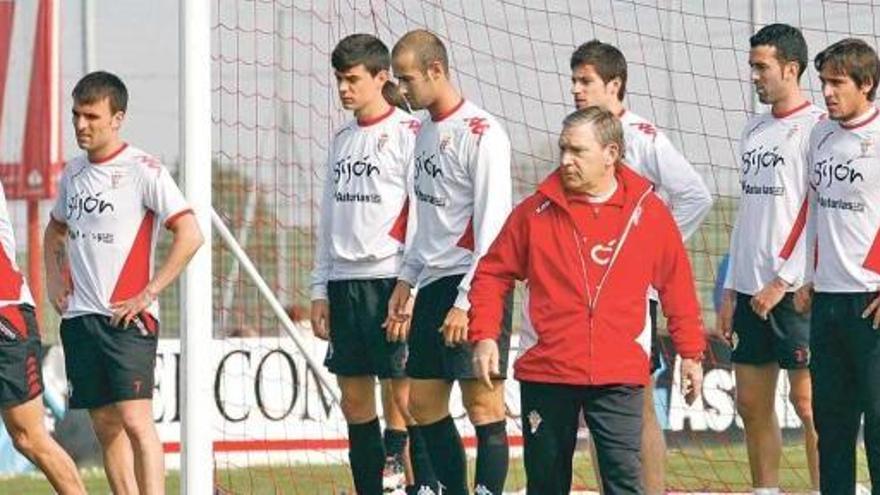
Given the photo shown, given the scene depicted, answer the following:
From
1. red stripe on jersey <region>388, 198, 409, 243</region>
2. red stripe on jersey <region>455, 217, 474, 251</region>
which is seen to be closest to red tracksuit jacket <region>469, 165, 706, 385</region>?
red stripe on jersey <region>455, 217, 474, 251</region>

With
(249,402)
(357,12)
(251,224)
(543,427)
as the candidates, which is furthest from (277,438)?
(543,427)

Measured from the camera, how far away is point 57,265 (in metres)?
12.1

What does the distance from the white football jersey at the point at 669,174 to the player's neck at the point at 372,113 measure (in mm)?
1206

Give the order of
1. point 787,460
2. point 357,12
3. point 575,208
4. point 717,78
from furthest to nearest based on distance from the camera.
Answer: point 787,460, point 717,78, point 357,12, point 575,208

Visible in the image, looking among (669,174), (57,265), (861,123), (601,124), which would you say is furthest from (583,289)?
(57,265)

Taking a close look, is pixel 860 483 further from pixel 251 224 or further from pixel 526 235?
pixel 526 235

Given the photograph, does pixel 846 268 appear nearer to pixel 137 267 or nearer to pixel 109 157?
pixel 137 267

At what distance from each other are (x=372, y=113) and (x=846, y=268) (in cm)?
252

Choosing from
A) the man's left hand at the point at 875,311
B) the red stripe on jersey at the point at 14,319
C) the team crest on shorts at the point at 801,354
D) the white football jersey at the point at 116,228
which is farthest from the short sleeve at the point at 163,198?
the man's left hand at the point at 875,311

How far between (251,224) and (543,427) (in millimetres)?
8866

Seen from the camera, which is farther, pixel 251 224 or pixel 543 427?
pixel 251 224

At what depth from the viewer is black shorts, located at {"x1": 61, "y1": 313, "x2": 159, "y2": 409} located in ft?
38.5

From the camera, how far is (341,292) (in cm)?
1213

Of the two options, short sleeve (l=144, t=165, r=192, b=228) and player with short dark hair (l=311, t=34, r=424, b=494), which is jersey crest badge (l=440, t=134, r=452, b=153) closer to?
player with short dark hair (l=311, t=34, r=424, b=494)
